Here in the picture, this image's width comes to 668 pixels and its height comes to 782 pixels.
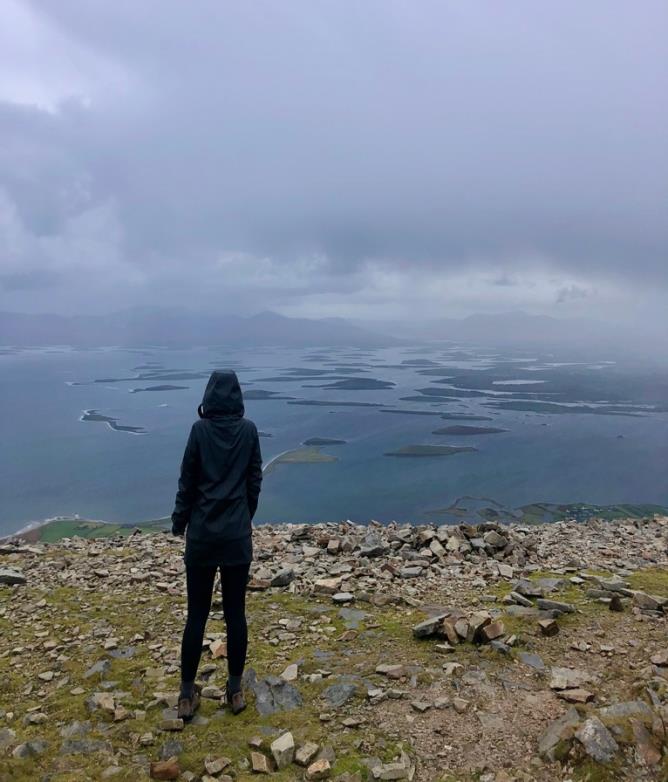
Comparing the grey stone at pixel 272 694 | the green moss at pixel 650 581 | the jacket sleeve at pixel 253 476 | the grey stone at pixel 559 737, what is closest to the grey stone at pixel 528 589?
the green moss at pixel 650 581

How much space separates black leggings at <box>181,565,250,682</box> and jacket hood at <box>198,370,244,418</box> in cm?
146

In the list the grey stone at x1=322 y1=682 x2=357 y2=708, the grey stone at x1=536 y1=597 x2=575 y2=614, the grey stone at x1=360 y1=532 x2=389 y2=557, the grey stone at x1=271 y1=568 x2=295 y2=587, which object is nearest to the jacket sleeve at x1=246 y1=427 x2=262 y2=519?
the grey stone at x1=322 y1=682 x2=357 y2=708

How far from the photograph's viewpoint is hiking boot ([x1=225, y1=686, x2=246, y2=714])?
5211 mm

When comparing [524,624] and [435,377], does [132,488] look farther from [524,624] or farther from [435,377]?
[435,377]

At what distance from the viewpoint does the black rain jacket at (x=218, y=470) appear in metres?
5.00

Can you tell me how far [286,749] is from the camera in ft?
14.9

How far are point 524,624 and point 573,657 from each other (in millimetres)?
839

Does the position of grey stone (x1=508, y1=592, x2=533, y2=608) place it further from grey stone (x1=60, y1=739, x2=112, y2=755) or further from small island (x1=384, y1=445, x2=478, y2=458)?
small island (x1=384, y1=445, x2=478, y2=458)

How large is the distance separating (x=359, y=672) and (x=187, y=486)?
290 cm

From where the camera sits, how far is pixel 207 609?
5148 mm

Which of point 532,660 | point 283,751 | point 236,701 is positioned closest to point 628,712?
point 532,660

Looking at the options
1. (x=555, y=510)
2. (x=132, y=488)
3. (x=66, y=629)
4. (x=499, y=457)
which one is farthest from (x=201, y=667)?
(x=499, y=457)

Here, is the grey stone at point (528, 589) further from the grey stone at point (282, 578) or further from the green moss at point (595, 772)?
the green moss at point (595, 772)

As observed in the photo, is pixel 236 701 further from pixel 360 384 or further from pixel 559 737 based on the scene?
pixel 360 384
